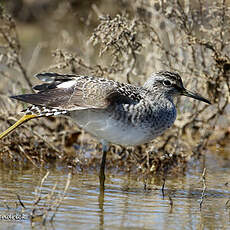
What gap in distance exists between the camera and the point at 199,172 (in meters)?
8.16

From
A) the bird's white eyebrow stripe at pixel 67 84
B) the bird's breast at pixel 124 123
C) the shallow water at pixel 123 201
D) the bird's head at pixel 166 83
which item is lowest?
the shallow water at pixel 123 201

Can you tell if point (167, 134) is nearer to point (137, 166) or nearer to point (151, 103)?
point (137, 166)

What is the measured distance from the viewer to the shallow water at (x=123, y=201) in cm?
523

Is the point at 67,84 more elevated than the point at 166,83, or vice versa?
the point at 166,83

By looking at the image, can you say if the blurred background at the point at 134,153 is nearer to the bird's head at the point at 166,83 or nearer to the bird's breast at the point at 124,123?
the bird's head at the point at 166,83

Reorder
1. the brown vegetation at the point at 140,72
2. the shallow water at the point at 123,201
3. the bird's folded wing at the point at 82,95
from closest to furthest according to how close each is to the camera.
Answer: the shallow water at the point at 123,201 < the bird's folded wing at the point at 82,95 < the brown vegetation at the point at 140,72

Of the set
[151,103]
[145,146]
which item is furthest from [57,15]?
[151,103]

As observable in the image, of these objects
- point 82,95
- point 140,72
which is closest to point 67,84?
point 82,95

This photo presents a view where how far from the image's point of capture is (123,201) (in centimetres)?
612

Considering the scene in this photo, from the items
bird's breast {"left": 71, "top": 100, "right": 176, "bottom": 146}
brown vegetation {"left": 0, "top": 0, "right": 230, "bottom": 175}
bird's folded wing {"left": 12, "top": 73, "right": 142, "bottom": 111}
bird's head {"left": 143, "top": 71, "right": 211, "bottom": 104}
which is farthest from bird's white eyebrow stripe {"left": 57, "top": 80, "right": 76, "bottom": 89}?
bird's head {"left": 143, "top": 71, "right": 211, "bottom": 104}

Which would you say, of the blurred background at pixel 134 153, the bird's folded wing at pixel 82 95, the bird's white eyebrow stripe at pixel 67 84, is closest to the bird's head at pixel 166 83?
the bird's folded wing at pixel 82 95

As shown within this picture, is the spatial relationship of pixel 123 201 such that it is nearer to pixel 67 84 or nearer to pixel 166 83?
pixel 67 84

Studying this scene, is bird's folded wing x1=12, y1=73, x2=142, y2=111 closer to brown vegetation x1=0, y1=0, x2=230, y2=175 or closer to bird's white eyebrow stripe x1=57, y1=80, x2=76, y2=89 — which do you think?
bird's white eyebrow stripe x1=57, y1=80, x2=76, y2=89

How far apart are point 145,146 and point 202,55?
156 cm
